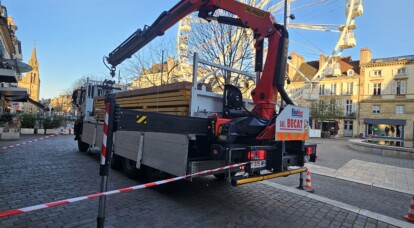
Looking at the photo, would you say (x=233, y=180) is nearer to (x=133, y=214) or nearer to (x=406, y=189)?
(x=133, y=214)

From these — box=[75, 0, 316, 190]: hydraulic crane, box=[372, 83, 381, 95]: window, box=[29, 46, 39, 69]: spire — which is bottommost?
box=[75, 0, 316, 190]: hydraulic crane

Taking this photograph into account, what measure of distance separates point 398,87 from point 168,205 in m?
52.2

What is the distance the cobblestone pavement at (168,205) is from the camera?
4.32m

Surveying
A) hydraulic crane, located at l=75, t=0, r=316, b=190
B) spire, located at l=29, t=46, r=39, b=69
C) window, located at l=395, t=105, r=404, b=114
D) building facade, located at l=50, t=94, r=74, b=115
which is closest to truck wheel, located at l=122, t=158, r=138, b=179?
hydraulic crane, located at l=75, t=0, r=316, b=190

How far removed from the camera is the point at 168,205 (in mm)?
5133

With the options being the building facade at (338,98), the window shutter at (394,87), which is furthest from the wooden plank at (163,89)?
the window shutter at (394,87)

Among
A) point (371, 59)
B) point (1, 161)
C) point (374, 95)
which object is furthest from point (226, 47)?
point (371, 59)

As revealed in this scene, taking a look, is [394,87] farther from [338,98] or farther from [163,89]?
[163,89]

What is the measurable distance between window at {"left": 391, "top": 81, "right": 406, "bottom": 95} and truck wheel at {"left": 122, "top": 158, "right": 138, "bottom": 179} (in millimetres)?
50913

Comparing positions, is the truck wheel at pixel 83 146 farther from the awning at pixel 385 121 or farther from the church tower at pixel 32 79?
the church tower at pixel 32 79

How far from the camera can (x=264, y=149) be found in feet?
15.6

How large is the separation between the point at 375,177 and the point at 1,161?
12.3 metres

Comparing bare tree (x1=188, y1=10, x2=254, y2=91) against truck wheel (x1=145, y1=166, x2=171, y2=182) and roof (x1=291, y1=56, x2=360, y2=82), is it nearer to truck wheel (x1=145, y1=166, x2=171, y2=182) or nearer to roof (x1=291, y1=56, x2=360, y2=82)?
truck wheel (x1=145, y1=166, x2=171, y2=182)

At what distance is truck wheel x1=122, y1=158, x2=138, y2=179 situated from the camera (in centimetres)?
695
